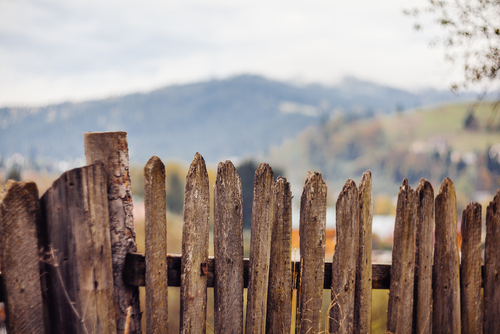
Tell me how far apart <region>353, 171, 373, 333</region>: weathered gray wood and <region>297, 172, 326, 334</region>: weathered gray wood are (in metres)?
0.27

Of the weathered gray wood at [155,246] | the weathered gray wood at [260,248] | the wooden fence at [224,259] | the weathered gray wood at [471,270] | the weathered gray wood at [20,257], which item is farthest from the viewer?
the weathered gray wood at [471,270]

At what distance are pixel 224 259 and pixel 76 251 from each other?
33.1 inches

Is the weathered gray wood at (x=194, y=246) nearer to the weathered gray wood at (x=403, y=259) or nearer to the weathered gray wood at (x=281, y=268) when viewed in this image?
the weathered gray wood at (x=281, y=268)

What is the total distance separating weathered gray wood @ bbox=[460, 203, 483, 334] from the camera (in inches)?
97.6

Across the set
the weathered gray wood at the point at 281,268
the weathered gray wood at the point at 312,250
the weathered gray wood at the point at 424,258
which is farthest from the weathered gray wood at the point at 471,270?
the weathered gray wood at the point at 281,268

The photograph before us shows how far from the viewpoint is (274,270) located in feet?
7.11

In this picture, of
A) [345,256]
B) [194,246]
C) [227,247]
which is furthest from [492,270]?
[194,246]

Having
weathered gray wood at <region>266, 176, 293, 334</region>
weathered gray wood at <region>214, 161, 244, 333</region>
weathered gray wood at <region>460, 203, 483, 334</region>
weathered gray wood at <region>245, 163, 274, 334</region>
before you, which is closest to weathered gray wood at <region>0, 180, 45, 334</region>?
weathered gray wood at <region>214, 161, 244, 333</region>

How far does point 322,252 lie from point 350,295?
371 mm

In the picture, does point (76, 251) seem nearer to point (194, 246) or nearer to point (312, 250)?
point (194, 246)

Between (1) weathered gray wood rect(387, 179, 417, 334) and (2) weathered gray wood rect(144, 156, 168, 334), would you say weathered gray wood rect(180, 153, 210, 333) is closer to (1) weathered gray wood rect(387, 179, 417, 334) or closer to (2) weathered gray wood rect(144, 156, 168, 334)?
(2) weathered gray wood rect(144, 156, 168, 334)

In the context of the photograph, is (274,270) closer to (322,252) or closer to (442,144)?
(322,252)

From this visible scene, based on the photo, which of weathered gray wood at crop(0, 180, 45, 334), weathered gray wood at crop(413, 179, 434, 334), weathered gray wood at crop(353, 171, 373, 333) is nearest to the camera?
weathered gray wood at crop(0, 180, 45, 334)

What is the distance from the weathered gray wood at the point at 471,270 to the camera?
2479 mm
